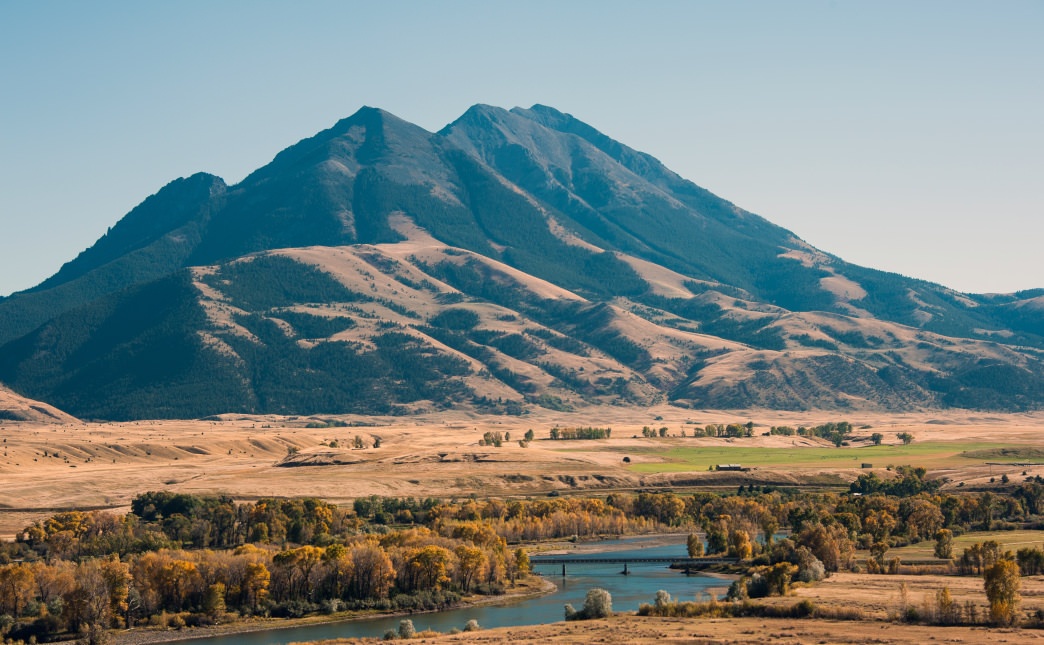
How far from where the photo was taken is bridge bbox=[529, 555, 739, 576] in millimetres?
179575

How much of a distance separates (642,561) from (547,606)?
129 ft

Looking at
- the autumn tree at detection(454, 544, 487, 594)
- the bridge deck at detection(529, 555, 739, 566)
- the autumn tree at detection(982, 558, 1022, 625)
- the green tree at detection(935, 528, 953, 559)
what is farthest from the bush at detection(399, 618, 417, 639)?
the green tree at detection(935, 528, 953, 559)

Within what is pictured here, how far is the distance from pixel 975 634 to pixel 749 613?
23415 mm

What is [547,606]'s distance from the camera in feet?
474

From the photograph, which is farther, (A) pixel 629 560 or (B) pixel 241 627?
(A) pixel 629 560

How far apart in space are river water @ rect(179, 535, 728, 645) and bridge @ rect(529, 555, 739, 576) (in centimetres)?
106

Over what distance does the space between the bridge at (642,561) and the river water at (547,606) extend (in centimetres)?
106

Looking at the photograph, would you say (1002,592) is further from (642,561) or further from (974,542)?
(642,561)

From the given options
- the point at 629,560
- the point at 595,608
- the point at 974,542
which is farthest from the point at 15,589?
the point at 974,542

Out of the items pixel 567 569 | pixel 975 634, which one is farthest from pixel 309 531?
pixel 975 634

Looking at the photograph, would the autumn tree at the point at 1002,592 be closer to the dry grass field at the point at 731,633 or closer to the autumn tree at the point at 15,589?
the dry grass field at the point at 731,633

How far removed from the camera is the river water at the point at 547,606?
130 metres

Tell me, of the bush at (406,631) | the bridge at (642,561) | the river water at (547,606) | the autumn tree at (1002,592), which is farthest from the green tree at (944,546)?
the bush at (406,631)

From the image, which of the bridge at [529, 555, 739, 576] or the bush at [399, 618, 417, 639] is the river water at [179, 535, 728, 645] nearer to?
the bridge at [529, 555, 739, 576]
